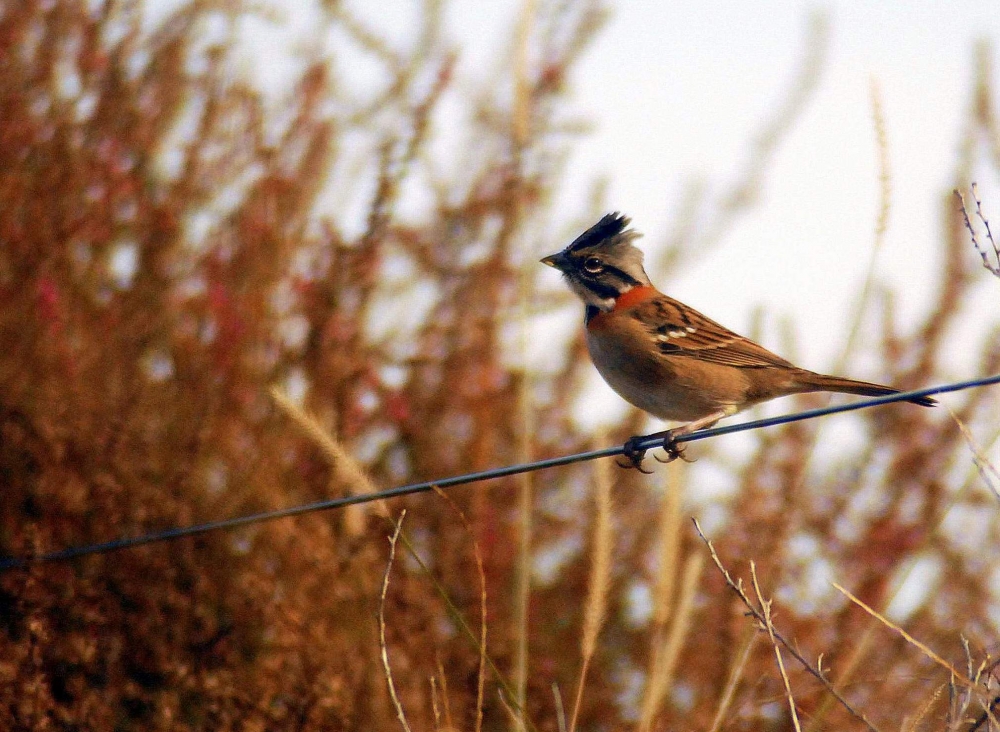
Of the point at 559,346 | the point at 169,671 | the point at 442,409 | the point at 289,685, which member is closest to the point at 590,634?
the point at 289,685

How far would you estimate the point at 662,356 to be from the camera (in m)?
4.79

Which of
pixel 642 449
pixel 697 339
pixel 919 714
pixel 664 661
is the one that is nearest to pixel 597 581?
pixel 664 661

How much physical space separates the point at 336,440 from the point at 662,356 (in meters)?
1.33

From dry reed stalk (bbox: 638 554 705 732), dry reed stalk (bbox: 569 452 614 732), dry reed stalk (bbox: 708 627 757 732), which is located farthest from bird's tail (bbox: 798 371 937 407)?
dry reed stalk (bbox: 569 452 614 732)

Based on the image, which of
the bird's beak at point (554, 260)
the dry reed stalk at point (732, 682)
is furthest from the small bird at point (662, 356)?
the dry reed stalk at point (732, 682)

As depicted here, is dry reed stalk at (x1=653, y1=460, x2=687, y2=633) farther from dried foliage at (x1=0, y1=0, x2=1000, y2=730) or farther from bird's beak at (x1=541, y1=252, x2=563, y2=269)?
bird's beak at (x1=541, y1=252, x2=563, y2=269)

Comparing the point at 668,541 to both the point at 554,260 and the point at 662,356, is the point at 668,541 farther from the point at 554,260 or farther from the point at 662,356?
the point at 554,260

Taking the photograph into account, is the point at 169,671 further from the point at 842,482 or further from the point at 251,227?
the point at 842,482

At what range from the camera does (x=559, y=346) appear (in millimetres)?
5504

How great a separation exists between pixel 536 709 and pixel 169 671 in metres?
1.28

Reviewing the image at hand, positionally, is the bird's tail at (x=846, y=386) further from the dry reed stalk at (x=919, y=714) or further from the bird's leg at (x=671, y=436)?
the dry reed stalk at (x=919, y=714)

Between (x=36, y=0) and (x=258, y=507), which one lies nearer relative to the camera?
(x=258, y=507)

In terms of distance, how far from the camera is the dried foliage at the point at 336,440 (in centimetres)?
426

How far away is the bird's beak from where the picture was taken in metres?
5.01
